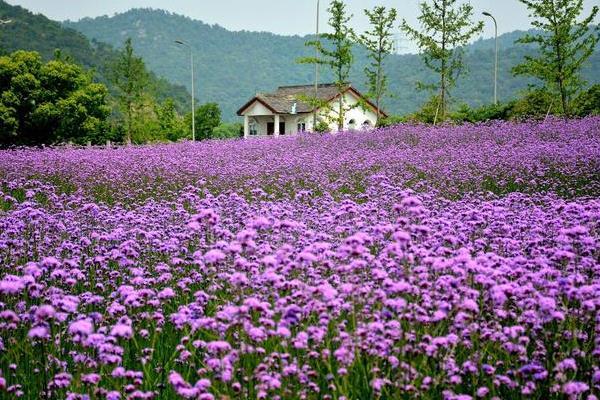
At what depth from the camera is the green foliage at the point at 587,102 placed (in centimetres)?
2847

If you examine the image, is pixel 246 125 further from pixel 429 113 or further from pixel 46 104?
pixel 429 113

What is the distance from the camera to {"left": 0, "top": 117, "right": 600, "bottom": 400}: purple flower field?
3627 millimetres

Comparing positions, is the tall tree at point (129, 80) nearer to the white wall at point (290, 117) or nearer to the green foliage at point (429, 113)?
the white wall at point (290, 117)

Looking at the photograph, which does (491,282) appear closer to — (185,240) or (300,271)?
(300,271)

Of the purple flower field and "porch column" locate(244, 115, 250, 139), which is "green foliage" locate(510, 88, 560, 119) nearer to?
the purple flower field

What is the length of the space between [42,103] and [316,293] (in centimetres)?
4295

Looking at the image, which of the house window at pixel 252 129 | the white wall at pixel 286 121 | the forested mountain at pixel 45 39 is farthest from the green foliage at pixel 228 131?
the forested mountain at pixel 45 39

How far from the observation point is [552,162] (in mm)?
13094

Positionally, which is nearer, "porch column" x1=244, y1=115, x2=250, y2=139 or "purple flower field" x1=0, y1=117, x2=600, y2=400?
"purple flower field" x1=0, y1=117, x2=600, y2=400

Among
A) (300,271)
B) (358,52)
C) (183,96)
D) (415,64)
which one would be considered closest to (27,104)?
(300,271)

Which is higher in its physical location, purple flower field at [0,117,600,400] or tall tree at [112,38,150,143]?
tall tree at [112,38,150,143]

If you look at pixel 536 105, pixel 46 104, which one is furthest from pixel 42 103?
pixel 536 105

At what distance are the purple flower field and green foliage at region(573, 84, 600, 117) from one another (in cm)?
1676

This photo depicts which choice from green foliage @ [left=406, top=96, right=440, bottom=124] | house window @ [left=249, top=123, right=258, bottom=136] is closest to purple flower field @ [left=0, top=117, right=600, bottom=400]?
green foliage @ [left=406, top=96, right=440, bottom=124]
